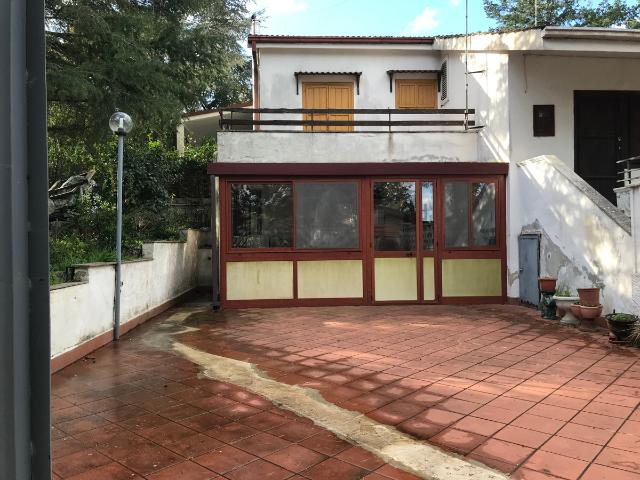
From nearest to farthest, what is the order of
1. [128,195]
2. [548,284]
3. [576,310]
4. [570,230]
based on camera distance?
[576,310], [570,230], [548,284], [128,195]

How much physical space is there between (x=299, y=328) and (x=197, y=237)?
5442 millimetres

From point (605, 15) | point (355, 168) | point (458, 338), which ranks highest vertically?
point (605, 15)

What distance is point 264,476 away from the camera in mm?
2703

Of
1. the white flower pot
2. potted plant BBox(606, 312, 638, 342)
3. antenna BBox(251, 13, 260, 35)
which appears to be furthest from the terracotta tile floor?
antenna BBox(251, 13, 260, 35)

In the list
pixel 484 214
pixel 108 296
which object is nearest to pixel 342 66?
pixel 484 214

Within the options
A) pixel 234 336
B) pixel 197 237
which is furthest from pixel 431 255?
pixel 197 237

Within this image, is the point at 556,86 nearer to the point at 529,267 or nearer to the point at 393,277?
the point at 529,267

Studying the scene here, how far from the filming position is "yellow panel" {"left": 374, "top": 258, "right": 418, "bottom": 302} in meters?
8.96

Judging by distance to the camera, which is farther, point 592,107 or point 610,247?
point 592,107

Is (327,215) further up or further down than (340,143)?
further down

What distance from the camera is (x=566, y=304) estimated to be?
7.04 m

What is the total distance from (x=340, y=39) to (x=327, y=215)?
501 cm

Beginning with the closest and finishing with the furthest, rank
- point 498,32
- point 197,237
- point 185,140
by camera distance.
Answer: point 498,32, point 197,237, point 185,140

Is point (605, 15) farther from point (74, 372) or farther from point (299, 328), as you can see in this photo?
point (74, 372)
